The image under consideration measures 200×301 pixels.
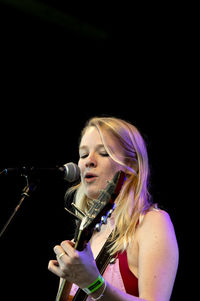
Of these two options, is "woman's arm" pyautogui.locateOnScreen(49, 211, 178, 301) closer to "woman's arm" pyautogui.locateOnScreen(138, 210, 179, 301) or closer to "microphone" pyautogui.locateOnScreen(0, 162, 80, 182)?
A: "woman's arm" pyautogui.locateOnScreen(138, 210, 179, 301)

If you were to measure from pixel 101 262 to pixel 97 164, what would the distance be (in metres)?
0.64

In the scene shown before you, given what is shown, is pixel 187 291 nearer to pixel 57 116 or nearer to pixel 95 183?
pixel 95 183

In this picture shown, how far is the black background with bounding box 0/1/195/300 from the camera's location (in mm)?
3998

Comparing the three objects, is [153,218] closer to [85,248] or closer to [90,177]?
[90,177]

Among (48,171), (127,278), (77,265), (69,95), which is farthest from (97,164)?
(69,95)

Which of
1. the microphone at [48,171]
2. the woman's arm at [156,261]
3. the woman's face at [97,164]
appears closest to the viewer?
the woman's arm at [156,261]

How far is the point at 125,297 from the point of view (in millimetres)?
1850

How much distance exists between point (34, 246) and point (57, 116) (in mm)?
1633

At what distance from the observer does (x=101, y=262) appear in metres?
2.32

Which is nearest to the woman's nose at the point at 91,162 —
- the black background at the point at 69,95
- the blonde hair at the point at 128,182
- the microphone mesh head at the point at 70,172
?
the blonde hair at the point at 128,182

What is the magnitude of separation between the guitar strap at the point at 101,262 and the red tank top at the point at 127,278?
111 mm

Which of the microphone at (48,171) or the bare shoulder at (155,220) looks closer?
the microphone at (48,171)

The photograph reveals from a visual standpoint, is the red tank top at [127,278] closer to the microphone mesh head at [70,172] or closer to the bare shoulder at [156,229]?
the bare shoulder at [156,229]

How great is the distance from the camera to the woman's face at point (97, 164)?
8.06 ft
